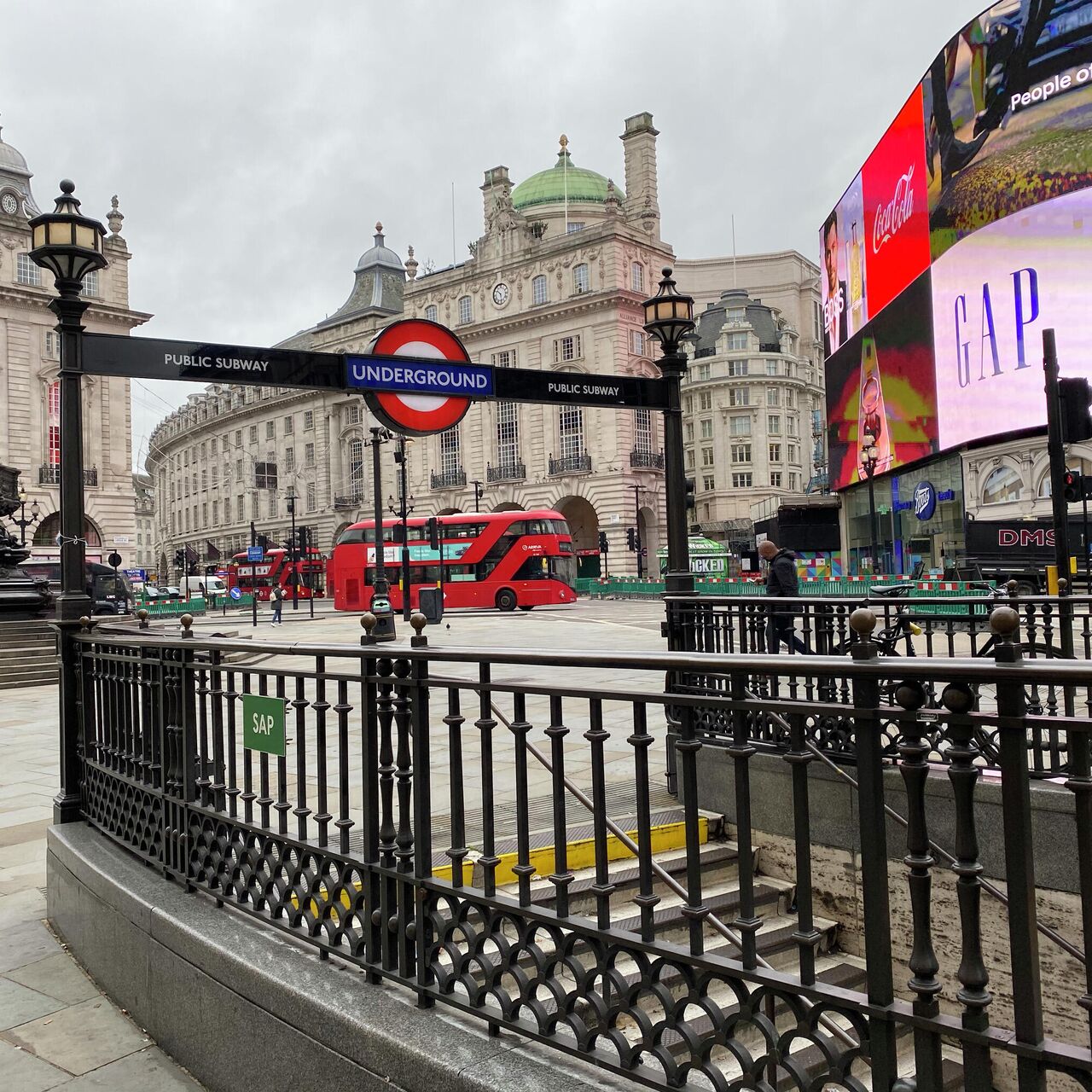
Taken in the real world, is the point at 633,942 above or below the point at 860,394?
below

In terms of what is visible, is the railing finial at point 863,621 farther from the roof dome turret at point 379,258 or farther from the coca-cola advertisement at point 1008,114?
the roof dome turret at point 379,258

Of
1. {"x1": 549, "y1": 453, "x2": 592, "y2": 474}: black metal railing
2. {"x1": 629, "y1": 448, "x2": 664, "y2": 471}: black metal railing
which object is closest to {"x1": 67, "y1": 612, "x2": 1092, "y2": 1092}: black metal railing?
{"x1": 629, "y1": 448, "x2": 664, "y2": 471}: black metal railing

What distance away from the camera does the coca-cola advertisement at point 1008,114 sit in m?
29.1

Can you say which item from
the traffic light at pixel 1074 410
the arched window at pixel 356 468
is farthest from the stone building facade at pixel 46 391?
the traffic light at pixel 1074 410

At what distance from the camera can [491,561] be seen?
35250 millimetres

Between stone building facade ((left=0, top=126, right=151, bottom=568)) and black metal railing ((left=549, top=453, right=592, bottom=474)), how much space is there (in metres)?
24.2

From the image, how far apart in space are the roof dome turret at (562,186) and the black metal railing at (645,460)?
71.1 feet

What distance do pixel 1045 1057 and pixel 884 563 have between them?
43.3 metres

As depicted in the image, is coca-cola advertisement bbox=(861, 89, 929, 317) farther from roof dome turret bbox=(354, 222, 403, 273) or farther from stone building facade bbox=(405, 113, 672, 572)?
roof dome turret bbox=(354, 222, 403, 273)

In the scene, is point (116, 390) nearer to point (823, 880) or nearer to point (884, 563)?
point (884, 563)

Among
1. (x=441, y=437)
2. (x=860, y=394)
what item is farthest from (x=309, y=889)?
(x=441, y=437)

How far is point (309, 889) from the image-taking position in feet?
10.4

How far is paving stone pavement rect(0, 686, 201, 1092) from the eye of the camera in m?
3.34

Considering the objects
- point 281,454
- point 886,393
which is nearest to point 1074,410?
point 886,393
